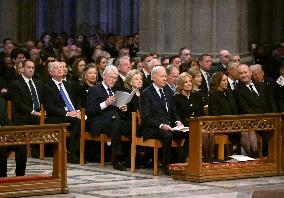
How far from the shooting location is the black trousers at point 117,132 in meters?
17.3

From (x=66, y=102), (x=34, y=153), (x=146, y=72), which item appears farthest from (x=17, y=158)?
(x=146, y=72)

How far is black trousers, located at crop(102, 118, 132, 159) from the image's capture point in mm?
17266

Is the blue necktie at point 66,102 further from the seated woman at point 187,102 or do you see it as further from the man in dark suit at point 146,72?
the seated woman at point 187,102

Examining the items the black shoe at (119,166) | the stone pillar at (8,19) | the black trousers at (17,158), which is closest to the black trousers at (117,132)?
the black shoe at (119,166)

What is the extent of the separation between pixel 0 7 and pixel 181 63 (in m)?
9.11

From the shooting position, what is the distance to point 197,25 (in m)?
22.6

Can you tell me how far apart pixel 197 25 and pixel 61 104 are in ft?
17.1

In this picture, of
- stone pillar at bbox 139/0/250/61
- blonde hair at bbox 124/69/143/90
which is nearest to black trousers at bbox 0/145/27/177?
blonde hair at bbox 124/69/143/90

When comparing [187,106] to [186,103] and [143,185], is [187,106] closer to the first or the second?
[186,103]

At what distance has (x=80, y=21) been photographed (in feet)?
116

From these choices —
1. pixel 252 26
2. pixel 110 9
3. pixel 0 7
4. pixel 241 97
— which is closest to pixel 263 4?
pixel 252 26

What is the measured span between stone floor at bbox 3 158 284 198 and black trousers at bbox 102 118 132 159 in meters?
0.30

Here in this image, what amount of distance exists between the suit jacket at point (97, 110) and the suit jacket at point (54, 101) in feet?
1.69

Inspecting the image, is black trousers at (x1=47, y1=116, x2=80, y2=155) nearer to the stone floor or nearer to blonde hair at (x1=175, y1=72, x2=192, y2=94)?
the stone floor
